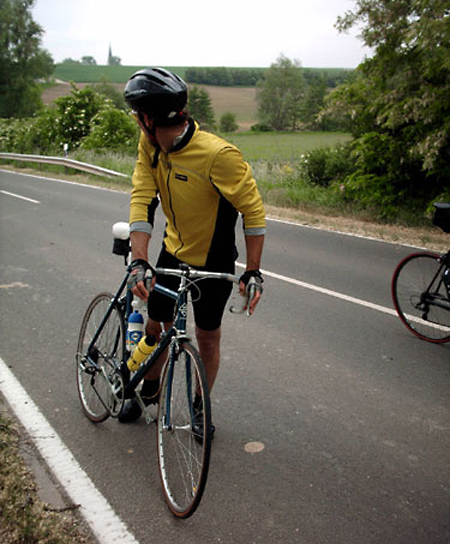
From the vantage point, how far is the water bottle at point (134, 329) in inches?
126

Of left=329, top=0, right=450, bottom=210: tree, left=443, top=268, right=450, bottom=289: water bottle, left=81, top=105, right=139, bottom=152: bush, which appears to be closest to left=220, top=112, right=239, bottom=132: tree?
left=81, top=105, right=139, bottom=152: bush

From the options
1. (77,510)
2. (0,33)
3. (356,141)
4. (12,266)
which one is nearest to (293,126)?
(0,33)

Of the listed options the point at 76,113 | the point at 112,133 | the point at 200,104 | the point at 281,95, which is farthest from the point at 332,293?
the point at 281,95

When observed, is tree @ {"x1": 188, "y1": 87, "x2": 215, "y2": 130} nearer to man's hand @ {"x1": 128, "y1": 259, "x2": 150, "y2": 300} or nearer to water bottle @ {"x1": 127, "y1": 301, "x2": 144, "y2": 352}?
water bottle @ {"x1": 127, "y1": 301, "x2": 144, "y2": 352}

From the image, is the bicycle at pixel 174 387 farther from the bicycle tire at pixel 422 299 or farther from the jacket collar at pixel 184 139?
the bicycle tire at pixel 422 299

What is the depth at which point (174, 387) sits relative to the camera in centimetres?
284

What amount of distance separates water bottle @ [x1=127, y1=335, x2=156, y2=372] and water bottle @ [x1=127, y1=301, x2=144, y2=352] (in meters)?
0.05

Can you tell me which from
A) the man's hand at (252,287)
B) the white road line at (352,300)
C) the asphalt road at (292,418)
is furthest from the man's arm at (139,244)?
the white road line at (352,300)

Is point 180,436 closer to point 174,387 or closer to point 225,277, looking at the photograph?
point 174,387

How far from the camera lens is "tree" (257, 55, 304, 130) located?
76.6 meters

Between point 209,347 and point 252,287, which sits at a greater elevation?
point 252,287

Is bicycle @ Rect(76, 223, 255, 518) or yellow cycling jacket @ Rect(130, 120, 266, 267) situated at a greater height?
yellow cycling jacket @ Rect(130, 120, 266, 267)

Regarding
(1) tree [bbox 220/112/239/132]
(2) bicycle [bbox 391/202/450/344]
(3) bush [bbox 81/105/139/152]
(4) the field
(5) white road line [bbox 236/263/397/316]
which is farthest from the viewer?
(4) the field

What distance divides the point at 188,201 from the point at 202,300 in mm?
574
